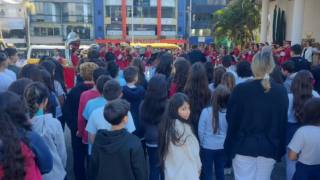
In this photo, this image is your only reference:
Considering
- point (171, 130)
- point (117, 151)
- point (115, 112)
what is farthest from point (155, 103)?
point (117, 151)

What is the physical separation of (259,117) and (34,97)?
221 centimetres

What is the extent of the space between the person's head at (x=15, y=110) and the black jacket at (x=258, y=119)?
1864 millimetres

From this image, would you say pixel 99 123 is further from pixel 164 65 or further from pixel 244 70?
pixel 244 70

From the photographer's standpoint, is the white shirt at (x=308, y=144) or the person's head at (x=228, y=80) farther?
the person's head at (x=228, y=80)

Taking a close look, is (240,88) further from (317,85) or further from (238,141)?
(317,85)

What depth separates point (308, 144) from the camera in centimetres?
271

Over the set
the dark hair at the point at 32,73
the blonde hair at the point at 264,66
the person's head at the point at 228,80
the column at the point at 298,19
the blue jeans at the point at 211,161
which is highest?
the column at the point at 298,19

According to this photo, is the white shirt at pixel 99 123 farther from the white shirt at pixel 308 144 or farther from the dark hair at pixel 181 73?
the white shirt at pixel 308 144

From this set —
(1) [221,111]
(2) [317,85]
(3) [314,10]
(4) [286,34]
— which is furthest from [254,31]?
(1) [221,111]

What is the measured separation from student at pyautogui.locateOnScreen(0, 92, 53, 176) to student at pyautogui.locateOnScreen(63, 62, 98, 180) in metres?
1.89

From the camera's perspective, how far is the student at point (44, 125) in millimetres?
2701

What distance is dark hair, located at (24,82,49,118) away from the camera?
2695mm

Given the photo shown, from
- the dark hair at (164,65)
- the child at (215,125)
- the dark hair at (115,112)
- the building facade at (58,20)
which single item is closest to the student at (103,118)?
the dark hair at (115,112)

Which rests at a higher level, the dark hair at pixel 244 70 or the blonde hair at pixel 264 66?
the blonde hair at pixel 264 66
